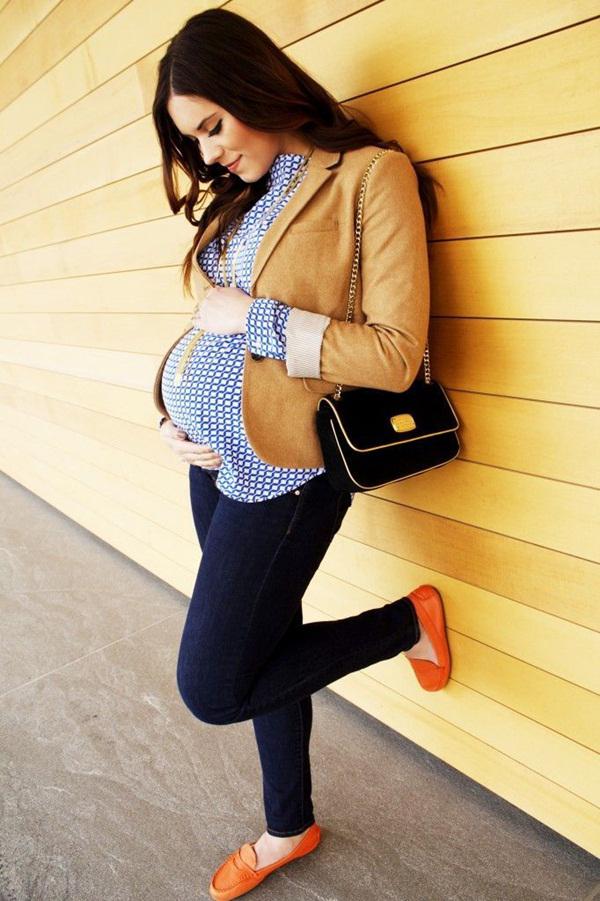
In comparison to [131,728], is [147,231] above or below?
above

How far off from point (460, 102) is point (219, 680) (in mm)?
1025

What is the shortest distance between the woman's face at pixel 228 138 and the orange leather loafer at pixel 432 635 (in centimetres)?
89

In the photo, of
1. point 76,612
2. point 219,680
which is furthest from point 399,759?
point 76,612

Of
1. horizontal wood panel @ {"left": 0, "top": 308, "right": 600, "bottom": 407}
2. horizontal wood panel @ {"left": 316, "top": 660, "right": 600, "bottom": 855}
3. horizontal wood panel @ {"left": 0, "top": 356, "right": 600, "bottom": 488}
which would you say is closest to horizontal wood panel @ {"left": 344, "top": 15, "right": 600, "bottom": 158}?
horizontal wood panel @ {"left": 0, "top": 308, "right": 600, "bottom": 407}

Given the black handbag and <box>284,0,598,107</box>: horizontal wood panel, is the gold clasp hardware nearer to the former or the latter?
the black handbag

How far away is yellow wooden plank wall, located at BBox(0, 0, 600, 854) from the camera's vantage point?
1029 mm

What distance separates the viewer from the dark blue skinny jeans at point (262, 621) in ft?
3.84

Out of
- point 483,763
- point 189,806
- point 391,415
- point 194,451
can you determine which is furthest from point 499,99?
point 189,806

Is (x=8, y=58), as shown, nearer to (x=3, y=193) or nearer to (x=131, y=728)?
(x=3, y=193)

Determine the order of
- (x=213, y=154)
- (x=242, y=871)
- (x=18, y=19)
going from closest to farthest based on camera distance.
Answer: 1. (x=213, y=154)
2. (x=242, y=871)
3. (x=18, y=19)

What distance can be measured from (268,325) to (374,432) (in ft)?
0.77

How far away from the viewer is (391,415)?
3.68 ft

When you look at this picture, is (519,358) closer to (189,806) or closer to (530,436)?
(530,436)

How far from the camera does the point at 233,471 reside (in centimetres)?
119
